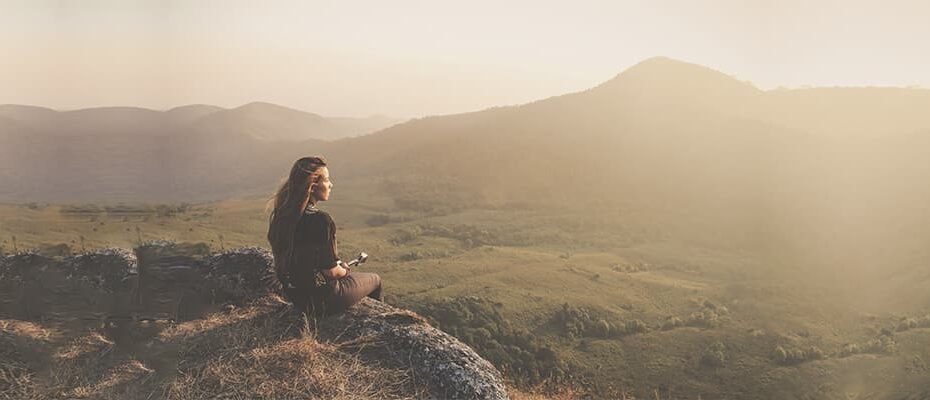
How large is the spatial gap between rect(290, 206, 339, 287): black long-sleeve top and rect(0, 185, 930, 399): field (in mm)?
24415

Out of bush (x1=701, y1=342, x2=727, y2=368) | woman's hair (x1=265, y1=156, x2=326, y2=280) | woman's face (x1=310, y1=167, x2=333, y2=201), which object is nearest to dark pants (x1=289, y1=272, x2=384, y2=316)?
woman's hair (x1=265, y1=156, x2=326, y2=280)

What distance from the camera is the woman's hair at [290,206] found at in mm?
7234

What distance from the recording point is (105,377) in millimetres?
6875

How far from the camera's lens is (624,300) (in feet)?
169

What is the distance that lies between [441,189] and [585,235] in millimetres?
24517

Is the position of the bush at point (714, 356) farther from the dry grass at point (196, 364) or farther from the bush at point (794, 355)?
the dry grass at point (196, 364)

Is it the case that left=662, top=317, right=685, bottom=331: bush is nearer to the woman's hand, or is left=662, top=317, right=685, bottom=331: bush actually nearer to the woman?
the woman

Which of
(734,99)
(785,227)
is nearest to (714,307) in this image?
(785,227)

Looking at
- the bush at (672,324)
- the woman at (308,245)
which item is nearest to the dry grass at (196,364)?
the woman at (308,245)

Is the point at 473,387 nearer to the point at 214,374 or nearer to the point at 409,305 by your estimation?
the point at 214,374

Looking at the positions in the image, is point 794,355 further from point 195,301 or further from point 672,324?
point 195,301

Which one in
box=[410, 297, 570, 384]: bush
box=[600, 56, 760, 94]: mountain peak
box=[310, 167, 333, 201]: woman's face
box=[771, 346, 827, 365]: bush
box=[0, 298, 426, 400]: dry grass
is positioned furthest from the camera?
box=[600, 56, 760, 94]: mountain peak

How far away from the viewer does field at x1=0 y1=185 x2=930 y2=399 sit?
1577 inches

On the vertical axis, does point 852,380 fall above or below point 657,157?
below
